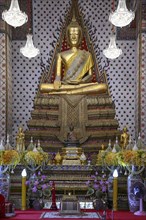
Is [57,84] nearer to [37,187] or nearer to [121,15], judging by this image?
[121,15]

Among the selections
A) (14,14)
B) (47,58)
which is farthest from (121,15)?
(47,58)

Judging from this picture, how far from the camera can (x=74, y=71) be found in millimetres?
10836

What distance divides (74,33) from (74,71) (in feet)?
2.84

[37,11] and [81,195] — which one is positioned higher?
[37,11]

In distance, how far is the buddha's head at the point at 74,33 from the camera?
11.0 meters

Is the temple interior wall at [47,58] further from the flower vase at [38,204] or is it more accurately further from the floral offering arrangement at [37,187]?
the flower vase at [38,204]

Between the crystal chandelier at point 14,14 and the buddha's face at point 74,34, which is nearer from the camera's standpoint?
the crystal chandelier at point 14,14

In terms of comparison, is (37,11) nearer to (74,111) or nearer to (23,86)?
(23,86)

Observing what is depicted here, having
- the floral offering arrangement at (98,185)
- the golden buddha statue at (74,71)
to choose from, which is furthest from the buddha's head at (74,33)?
the floral offering arrangement at (98,185)

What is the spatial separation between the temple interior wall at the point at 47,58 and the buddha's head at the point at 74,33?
513 mm

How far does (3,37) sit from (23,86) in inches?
59.0

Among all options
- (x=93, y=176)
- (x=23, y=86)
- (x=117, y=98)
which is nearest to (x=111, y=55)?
(x=117, y=98)

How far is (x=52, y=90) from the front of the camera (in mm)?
10344

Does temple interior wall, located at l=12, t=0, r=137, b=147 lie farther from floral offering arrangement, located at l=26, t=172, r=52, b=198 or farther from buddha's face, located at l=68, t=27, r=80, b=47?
floral offering arrangement, located at l=26, t=172, r=52, b=198
